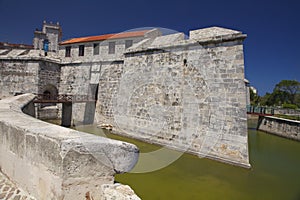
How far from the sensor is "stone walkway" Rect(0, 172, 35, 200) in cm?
179

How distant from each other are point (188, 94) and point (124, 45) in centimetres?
784

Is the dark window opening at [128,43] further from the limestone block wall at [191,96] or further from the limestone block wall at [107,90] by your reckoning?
the limestone block wall at [191,96]

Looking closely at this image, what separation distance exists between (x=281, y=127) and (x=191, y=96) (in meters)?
7.99

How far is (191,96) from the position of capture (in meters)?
6.86

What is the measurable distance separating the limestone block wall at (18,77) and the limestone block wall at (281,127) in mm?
16011

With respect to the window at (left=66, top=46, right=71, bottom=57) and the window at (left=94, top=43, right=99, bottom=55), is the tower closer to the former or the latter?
the window at (left=66, top=46, right=71, bottom=57)

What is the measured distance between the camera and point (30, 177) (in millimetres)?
1792

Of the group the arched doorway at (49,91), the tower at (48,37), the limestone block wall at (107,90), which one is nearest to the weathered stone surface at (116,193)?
A: the limestone block wall at (107,90)

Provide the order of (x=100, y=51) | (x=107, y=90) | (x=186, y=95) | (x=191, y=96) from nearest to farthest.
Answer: (x=191, y=96) < (x=186, y=95) < (x=107, y=90) < (x=100, y=51)

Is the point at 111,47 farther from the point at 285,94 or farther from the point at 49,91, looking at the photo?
the point at 285,94

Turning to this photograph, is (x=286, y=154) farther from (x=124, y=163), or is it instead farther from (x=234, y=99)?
(x=124, y=163)

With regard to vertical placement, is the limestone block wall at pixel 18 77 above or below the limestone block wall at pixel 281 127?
above

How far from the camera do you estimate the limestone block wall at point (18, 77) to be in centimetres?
1234

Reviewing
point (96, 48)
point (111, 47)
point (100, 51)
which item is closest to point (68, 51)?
point (96, 48)
